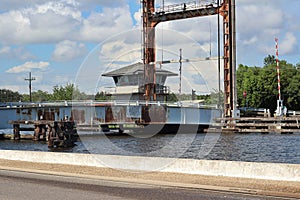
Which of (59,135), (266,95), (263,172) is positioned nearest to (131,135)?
(59,135)

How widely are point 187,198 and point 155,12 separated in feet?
183

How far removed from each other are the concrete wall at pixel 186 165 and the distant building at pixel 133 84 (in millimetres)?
43575

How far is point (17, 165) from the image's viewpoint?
2356 centimetres

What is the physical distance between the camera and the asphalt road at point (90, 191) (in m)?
13.8

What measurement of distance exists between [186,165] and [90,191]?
4.98 meters

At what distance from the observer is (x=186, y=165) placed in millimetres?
18859

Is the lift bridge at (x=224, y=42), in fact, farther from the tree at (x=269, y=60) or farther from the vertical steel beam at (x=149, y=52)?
the tree at (x=269, y=60)

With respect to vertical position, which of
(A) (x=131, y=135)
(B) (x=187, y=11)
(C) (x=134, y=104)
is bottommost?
(A) (x=131, y=135)

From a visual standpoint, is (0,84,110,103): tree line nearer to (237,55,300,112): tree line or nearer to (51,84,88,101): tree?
(51,84,88,101): tree

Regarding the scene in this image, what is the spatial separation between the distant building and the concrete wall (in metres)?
43.6

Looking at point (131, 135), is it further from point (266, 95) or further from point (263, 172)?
point (266, 95)

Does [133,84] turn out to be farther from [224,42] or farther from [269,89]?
[269,89]

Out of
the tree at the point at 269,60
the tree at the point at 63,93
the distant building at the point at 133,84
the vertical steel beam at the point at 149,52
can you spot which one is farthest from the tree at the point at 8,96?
the tree at the point at 269,60

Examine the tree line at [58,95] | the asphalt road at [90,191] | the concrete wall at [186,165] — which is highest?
the tree line at [58,95]
